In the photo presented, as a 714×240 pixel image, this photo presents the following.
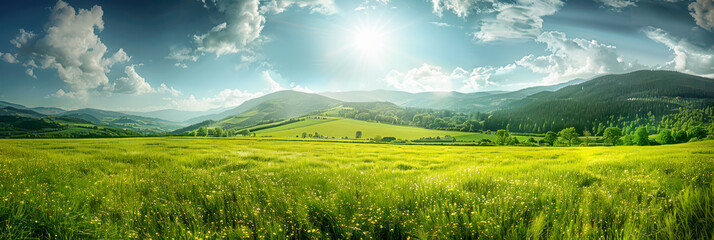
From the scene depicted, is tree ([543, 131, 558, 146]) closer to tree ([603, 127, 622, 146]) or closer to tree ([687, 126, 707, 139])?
tree ([603, 127, 622, 146])

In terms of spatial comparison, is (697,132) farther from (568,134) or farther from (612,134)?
(568,134)

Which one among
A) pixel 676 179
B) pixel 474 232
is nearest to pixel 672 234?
pixel 474 232

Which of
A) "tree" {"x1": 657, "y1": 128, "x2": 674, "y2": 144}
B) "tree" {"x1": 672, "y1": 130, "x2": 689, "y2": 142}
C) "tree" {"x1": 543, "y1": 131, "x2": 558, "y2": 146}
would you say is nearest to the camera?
"tree" {"x1": 672, "y1": 130, "x2": 689, "y2": 142}

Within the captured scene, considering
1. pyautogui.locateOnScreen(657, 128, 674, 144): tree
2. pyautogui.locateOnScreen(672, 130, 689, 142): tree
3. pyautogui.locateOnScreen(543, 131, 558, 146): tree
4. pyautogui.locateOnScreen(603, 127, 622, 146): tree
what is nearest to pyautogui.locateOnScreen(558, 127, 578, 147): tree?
pyautogui.locateOnScreen(543, 131, 558, 146): tree

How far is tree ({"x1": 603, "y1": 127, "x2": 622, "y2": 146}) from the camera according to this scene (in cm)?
6203

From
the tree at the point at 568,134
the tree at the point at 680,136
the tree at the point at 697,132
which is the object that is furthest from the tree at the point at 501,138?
the tree at the point at 680,136

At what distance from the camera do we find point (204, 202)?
4055 millimetres

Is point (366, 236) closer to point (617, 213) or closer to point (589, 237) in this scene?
point (589, 237)

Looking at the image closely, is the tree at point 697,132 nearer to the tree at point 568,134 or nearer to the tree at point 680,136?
the tree at point 680,136

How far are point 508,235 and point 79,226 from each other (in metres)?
4.88


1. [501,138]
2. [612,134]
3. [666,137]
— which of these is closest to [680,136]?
[666,137]

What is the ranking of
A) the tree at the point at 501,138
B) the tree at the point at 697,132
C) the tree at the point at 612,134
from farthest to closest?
the tree at the point at 501,138 → the tree at the point at 612,134 → the tree at the point at 697,132

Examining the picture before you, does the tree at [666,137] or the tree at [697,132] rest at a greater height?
the tree at [697,132]

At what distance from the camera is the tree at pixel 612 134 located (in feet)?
204
